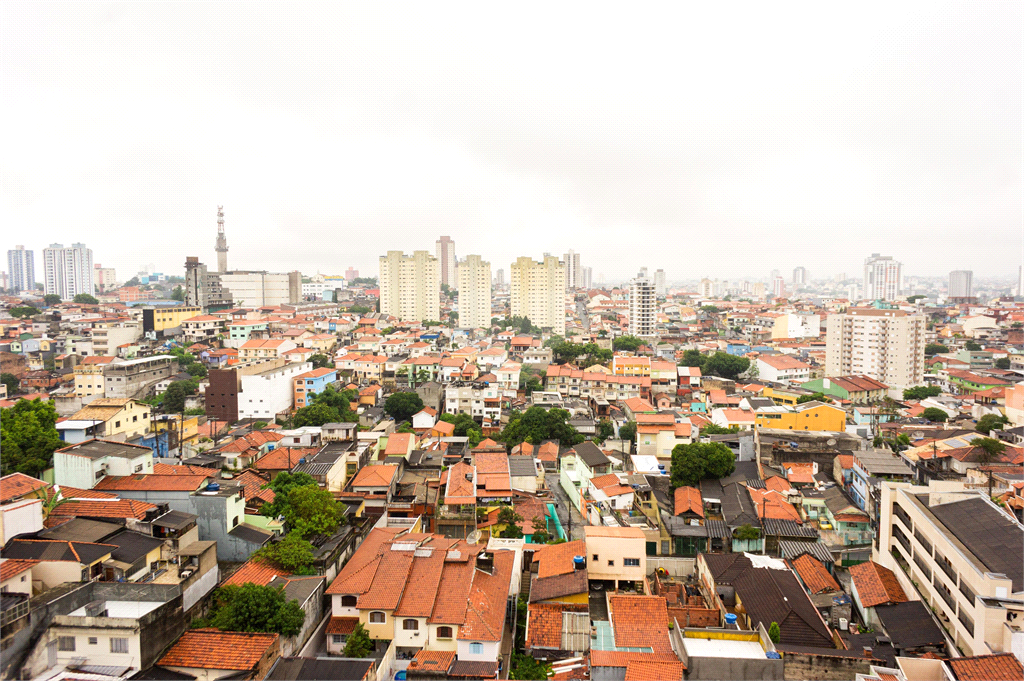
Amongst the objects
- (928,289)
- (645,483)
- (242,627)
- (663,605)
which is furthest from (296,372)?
(928,289)

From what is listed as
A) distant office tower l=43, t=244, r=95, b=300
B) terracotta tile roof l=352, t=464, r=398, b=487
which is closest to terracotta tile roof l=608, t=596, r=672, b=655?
terracotta tile roof l=352, t=464, r=398, b=487

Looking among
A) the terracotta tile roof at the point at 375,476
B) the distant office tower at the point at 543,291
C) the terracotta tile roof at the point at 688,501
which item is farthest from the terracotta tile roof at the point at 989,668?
the distant office tower at the point at 543,291

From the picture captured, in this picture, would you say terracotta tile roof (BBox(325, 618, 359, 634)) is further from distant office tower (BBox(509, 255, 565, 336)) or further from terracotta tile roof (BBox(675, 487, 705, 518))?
distant office tower (BBox(509, 255, 565, 336))

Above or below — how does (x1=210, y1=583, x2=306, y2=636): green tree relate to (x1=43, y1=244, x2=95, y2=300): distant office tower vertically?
below

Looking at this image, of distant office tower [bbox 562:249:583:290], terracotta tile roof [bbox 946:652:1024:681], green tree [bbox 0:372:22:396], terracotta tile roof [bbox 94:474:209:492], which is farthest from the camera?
distant office tower [bbox 562:249:583:290]

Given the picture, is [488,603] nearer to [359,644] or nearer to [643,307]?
[359,644]

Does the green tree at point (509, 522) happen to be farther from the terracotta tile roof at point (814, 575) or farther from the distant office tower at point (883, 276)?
the distant office tower at point (883, 276)

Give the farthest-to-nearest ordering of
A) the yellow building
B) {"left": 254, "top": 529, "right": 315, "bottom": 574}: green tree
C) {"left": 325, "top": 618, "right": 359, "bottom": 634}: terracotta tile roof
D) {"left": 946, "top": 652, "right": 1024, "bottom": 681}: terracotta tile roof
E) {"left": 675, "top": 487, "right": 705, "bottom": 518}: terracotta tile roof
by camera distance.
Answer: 1. the yellow building
2. {"left": 675, "top": 487, "right": 705, "bottom": 518}: terracotta tile roof
3. {"left": 254, "top": 529, "right": 315, "bottom": 574}: green tree
4. {"left": 325, "top": 618, "right": 359, "bottom": 634}: terracotta tile roof
5. {"left": 946, "top": 652, "right": 1024, "bottom": 681}: terracotta tile roof
